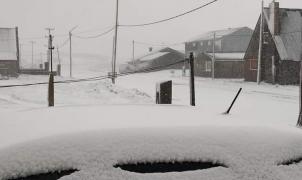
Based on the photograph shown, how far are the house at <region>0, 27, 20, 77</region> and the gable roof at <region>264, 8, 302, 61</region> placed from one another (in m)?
31.0

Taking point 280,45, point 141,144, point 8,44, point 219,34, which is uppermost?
point 219,34

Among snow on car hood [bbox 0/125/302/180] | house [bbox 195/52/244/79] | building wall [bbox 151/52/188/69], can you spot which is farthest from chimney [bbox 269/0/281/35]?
building wall [bbox 151/52/188/69]

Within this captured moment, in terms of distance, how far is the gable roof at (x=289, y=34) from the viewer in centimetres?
3338

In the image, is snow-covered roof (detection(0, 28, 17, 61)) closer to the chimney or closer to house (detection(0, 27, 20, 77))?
house (detection(0, 27, 20, 77))

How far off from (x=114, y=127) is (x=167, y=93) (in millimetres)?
8351

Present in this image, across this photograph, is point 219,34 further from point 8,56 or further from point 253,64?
point 8,56

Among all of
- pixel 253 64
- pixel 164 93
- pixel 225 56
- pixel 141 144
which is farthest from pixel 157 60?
pixel 141 144

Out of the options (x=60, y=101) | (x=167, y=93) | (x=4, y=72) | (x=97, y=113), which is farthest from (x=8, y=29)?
(x=97, y=113)

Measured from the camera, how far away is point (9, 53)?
50531mm

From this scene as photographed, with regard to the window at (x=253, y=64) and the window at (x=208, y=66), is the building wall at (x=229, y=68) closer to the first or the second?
the window at (x=208, y=66)

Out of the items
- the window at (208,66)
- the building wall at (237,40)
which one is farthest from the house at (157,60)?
the window at (208,66)

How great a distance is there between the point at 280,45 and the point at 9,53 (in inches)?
1316

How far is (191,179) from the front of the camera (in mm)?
2355

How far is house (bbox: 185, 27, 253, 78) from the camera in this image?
4803 centimetres
